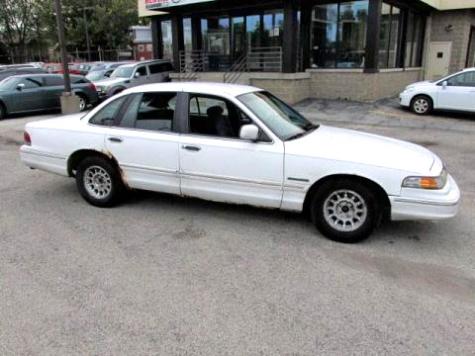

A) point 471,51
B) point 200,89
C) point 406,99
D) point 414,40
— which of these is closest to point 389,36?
point 414,40

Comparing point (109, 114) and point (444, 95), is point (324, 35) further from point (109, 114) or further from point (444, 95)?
point (109, 114)

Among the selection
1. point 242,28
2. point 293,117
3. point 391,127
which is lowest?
point 391,127

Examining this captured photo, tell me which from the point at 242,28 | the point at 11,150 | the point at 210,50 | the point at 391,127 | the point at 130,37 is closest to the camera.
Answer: the point at 11,150

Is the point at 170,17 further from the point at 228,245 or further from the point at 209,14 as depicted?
the point at 228,245

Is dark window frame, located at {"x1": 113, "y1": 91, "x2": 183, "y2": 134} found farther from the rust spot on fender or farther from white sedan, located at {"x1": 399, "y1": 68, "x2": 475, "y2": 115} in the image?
white sedan, located at {"x1": 399, "y1": 68, "x2": 475, "y2": 115}

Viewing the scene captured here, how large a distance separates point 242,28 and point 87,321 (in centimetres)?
1751

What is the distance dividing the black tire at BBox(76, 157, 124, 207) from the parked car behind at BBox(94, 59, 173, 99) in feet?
41.3

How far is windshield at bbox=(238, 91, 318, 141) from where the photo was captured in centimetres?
466

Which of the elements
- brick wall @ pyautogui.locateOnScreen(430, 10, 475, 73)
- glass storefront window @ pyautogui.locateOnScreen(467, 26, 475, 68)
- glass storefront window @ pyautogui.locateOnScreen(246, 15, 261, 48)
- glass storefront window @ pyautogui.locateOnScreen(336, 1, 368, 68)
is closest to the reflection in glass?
glass storefront window @ pyautogui.locateOnScreen(246, 15, 261, 48)

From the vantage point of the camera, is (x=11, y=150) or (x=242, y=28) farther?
(x=242, y=28)

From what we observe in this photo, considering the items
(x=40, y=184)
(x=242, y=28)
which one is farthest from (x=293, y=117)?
(x=242, y=28)

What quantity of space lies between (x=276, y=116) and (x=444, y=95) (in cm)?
1040

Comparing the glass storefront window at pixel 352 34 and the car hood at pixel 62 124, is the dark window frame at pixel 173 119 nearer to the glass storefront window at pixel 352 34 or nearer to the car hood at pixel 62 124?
the car hood at pixel 62 124

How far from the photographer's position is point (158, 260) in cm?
401
